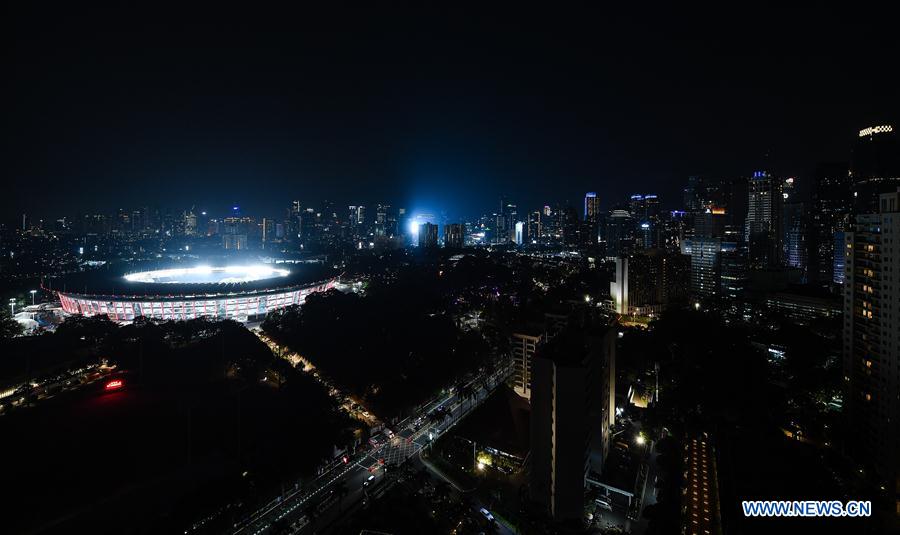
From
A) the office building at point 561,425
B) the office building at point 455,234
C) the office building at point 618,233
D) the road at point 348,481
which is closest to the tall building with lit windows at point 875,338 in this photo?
the office building at point 561,425

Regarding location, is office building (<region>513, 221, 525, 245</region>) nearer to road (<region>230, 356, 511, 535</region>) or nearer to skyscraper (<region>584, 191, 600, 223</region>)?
skyscraper (<region>584, 191, 600, 223</region>)

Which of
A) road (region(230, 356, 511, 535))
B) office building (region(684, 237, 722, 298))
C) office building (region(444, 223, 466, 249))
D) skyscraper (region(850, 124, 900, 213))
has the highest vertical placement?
skyscraper (region(850, 124, 900, 213))

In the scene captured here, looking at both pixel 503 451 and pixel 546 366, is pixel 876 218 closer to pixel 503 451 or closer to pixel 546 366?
pixel 546 366

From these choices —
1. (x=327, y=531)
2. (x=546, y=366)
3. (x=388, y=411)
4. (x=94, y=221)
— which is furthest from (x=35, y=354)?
(x=94, y=221)

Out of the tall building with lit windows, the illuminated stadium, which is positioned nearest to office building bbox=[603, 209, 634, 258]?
the illuminated stadium

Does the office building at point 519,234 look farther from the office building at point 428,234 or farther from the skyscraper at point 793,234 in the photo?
the skyscraper at point 793,234
